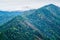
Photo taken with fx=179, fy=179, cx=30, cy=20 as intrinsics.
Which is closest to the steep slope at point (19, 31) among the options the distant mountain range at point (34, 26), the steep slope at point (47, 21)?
the distant mountain range at point (34, 26)

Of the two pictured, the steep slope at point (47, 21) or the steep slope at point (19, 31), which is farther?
the steep slope at point (47, 21)

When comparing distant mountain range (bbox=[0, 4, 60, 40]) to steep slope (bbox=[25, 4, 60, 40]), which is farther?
steep slope (bbox=[25, 4, 60, 40])

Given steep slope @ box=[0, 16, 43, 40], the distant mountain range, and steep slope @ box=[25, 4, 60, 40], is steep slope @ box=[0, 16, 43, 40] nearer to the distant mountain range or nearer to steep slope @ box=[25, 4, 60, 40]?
the distant mountain range

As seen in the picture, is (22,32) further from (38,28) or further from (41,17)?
(41,17)

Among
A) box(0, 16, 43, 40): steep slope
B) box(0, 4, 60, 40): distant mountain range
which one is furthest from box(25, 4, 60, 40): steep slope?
box(0, 16, 43, 40): steep slope

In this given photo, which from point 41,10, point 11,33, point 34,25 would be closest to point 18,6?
point 41,10

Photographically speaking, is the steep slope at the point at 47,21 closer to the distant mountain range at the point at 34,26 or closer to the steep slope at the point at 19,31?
the distant mountain range at the point at 34,26

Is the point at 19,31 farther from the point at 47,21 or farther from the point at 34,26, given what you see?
the point at 47,21

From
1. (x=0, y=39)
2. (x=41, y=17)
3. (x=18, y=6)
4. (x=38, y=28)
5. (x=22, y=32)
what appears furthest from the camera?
(x=18, y=6)
